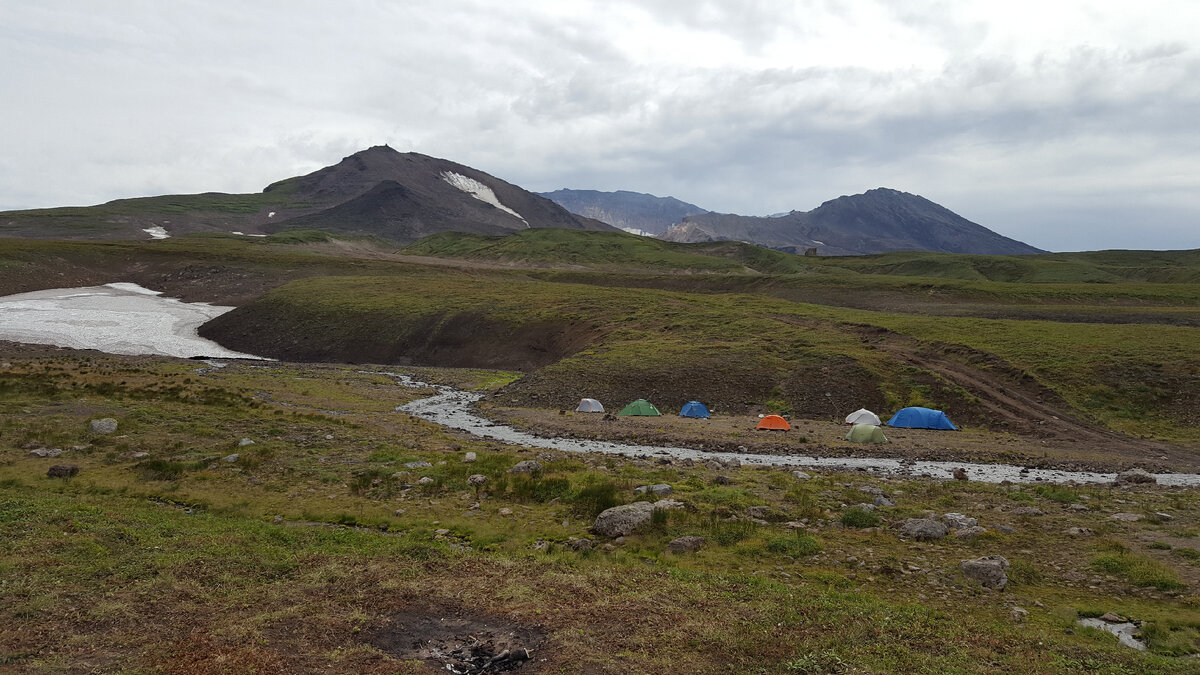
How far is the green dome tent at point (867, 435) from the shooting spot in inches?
1512

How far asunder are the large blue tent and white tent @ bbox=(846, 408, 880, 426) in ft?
5.35

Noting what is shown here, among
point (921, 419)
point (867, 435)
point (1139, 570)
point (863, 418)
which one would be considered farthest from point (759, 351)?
point (1139, 570)

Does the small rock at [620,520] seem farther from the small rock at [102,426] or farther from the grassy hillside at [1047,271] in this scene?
the grassy hillside at [1047,271]

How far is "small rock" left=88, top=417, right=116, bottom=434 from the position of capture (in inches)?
1109

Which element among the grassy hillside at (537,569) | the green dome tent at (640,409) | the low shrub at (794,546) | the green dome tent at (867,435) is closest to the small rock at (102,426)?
the grassy hillside at (537,569)

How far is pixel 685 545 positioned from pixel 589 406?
30.7m

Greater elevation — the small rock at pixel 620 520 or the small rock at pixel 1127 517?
the small rock at pixel 620 520

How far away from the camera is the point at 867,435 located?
38.5 meters

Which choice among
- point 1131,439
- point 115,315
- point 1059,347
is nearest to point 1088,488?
point 1131,439

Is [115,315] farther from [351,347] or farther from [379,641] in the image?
[379,641]

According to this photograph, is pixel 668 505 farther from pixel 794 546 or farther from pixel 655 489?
pixel 794 546

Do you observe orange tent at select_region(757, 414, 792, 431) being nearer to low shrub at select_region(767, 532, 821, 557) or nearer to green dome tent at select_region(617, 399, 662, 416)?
green dome tent at select_region(617, 399, 662, 416)

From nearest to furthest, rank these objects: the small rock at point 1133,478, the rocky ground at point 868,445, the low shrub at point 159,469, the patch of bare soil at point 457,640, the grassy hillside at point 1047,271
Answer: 1. the patch of bare soil at point 457,640
2. the low shrub at point 159,469
3. the small rock at point 1133,478
4. the rocky ground at point 868,445
5. the grassy hillside at point 1047,271

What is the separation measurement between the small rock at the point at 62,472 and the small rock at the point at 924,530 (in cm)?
2680
